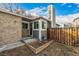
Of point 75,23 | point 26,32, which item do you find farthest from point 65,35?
point 26,32

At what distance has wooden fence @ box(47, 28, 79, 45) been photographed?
573 cm

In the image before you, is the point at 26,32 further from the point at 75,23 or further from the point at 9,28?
the point at 75,23

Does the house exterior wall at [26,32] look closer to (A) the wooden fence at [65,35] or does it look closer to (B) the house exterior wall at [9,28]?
(B) the house exterior wall at [9,28]

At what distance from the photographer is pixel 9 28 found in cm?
552

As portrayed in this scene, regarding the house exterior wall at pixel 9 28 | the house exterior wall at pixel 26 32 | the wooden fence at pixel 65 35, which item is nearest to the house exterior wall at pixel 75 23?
the wooden fence at pixel 65 35

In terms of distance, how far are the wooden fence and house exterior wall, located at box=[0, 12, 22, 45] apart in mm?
2182

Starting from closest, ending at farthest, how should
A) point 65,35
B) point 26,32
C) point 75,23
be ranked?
point 75,23 < point 65,35 < point 26,32

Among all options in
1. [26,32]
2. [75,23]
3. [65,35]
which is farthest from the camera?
[26,32]

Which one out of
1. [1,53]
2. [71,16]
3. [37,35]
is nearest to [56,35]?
[37,35]

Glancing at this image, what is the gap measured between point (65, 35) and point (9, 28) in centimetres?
318

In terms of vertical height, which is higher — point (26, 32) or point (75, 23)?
point (75, 23)

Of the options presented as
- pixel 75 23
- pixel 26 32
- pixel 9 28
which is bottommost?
pixel 26 32

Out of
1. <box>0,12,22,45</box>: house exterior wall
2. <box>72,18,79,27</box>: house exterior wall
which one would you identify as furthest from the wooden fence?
<box>0,12,22,45</box>: house exterior wall

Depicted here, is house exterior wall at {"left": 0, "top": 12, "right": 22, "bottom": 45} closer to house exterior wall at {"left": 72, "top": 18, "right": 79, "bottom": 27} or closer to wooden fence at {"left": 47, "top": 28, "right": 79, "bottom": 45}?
wooden fence at {"left": 47, "top": 28, "right": 79, "bottom": 45}
